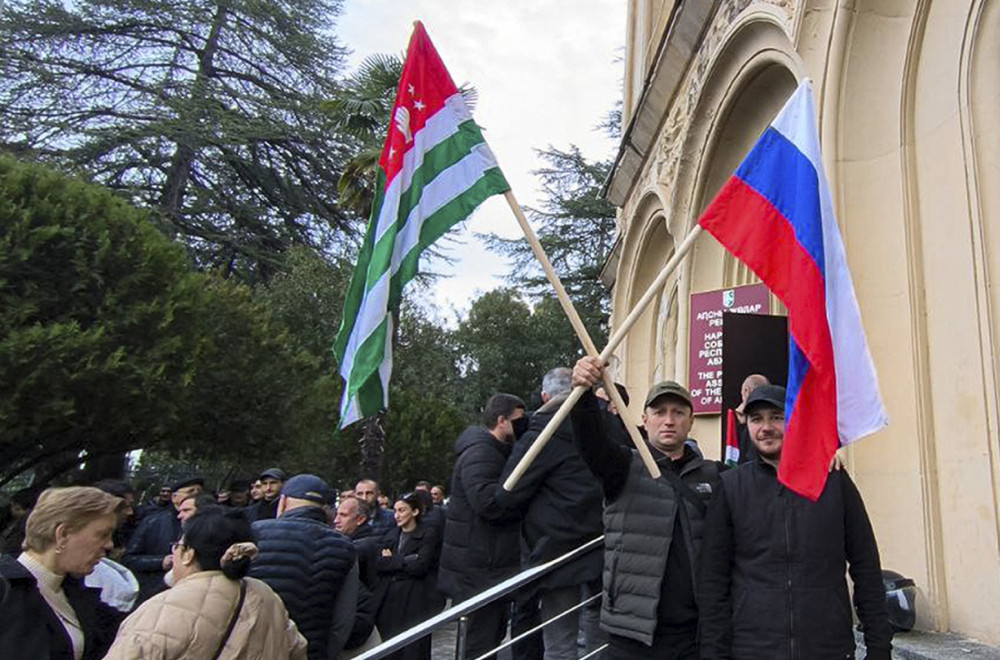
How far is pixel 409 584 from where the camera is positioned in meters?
5.94

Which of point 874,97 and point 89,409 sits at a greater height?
point 874,97

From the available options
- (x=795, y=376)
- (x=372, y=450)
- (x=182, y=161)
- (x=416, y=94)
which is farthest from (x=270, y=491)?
(x=182, y=161)

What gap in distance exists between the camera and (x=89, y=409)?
40.6 feet

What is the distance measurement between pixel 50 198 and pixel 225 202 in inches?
574

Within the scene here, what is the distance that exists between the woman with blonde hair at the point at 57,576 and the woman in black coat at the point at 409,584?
9.71 ft

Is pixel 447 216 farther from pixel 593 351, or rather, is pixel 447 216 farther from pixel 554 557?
pixel 554 557

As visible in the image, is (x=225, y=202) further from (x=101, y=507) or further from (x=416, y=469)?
(x=101, y=507)

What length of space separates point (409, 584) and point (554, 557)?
6.47ft

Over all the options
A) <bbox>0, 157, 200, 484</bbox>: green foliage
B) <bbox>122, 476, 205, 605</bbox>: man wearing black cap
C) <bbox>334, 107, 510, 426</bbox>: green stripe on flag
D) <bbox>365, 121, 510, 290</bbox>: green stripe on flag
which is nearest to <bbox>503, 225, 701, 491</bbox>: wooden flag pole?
<bbox>334, 107, 510, 426</bbox>: green stripe on flag

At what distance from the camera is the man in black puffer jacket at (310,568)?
399 cm

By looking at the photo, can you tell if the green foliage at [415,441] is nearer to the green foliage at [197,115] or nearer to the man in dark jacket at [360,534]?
the green foliage at [197,115]

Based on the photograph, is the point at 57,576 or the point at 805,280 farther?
the point at 805,280

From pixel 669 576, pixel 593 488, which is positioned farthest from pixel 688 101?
pixel 669 576

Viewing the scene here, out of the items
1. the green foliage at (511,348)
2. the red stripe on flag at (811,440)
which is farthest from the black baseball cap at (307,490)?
the green foliage at (511,348)
